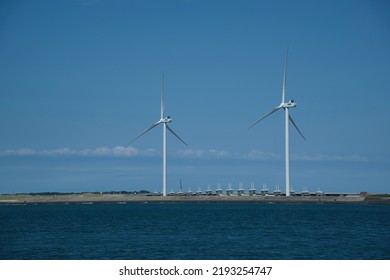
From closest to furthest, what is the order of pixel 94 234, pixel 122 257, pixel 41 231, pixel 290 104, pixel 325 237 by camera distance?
pixel 122 257 → pixel 325 237 → pixel 94 234 → pixel 41 231 → pixel 290 104

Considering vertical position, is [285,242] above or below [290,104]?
below

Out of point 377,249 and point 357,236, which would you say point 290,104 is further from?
point 377,249

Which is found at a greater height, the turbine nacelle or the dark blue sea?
the turbine nacelle

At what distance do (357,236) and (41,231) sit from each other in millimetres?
44505

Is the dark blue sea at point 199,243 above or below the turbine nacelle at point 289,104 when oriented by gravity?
below

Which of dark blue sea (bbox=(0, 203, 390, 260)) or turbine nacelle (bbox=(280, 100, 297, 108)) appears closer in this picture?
dark blue sea (bbox=(0, 203, 390, 260))

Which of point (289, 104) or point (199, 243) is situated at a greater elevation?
point (289, 104)

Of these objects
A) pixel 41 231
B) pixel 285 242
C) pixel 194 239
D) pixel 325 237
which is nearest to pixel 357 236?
pixel 325 237

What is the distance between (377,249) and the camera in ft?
209

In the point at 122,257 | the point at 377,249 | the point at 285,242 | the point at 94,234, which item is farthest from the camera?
the point at 94,234

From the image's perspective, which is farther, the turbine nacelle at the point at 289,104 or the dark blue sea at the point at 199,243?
the turbine nacelle at the point at 289,104

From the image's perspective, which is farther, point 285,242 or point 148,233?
point 148,233

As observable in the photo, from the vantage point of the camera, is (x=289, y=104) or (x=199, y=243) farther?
(x=289, y=104)
